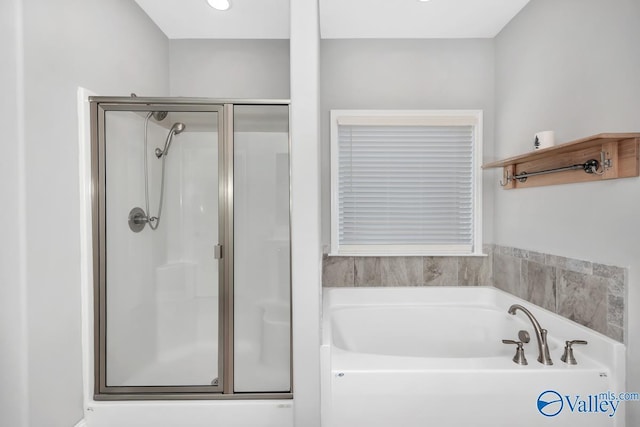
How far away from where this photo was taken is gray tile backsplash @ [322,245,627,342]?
1510mm

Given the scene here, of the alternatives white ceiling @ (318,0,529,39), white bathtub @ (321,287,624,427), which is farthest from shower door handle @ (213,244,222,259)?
white ceiling @ (318,0,529,39)

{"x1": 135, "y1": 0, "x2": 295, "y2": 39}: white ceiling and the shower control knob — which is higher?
{"x1": 135, "y1": 0, "x2": 295, "y2": 39}: white ceiling

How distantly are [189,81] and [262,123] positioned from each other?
1169mm

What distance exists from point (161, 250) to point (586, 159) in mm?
2281

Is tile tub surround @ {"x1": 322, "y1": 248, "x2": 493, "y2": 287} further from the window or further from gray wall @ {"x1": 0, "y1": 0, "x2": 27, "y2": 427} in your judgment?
gray wall @ {"x1": 0, "y1": 0, "x2": 27, "y2": 427}

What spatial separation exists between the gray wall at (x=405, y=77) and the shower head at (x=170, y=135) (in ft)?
3.44

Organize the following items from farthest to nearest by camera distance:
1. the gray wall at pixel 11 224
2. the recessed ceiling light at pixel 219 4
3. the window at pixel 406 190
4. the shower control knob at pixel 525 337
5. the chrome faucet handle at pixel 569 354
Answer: the window at pixel 406 190
the recessed ceiling light at pixel 219 4
the shower control knob at pixel 525 337
the chrome faucet handle at pixel 569 354
the gray wall at pixel 11 224

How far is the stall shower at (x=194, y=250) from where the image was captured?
177cm

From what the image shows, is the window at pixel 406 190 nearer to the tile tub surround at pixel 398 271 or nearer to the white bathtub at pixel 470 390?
the tile tub surround at pixel 398 271

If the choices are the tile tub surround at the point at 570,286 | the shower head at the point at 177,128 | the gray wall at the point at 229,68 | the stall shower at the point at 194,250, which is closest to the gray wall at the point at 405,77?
the gray wall at the point at 229,68

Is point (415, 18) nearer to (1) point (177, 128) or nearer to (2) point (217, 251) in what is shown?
(1) point (177, 128)

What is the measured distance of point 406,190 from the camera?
8.14 feet

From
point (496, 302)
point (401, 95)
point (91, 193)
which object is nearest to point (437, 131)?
point (401, 95)

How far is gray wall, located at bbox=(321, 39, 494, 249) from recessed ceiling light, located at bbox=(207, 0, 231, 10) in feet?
2.42
